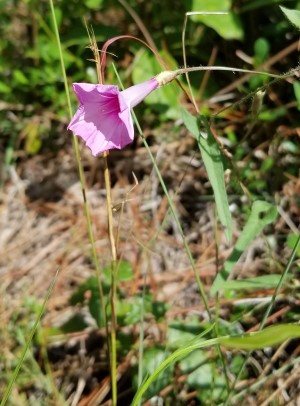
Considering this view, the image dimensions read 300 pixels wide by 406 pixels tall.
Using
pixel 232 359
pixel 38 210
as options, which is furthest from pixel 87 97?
pixel 38 210

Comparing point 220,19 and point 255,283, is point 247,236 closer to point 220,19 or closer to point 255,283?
point 255,283

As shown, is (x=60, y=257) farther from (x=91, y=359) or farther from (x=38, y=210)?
(x=91, y=359)

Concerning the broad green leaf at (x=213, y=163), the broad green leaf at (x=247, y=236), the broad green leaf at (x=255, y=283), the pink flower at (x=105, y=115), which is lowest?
the broad green leaf at (x=255, y=283)

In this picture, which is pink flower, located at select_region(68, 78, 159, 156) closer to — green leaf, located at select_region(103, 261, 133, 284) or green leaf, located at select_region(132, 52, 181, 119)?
green leaf, located at select_region(103, 261, 133, 284)

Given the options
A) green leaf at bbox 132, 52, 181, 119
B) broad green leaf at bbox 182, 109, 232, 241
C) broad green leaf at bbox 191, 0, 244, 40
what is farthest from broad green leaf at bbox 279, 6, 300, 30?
green leaf at bbox 132, 52, 181, 119

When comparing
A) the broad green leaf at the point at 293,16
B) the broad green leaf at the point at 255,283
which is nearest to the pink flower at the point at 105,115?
the broad green leaf at the point at 293,16

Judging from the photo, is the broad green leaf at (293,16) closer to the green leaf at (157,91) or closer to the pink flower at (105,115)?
the pink flower at (105,115)
